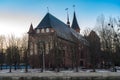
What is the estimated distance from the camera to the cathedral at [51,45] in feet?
183

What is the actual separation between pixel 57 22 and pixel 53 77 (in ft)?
145

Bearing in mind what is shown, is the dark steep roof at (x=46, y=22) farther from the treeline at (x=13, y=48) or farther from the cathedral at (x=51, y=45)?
the treeline at (x=13, y=48)

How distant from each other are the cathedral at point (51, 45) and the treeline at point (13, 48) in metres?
1.93

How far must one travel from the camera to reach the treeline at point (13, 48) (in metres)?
58.0

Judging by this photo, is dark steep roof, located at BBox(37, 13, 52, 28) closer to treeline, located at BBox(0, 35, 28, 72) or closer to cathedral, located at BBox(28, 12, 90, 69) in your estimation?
cathedral, located at BBox(28, 12, 90, 69)

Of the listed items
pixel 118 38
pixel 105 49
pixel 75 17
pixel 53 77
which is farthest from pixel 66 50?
pixel 75 17

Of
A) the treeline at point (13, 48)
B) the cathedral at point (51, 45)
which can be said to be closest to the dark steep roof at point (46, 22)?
the cathedral at point (51, 45)

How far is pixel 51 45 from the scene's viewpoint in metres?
59.6

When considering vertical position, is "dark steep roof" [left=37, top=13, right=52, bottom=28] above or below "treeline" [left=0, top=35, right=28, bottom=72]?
above

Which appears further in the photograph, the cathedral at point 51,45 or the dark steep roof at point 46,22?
the dark steep roof at point 46,22

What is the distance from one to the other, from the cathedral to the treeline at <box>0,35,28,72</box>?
193 cm

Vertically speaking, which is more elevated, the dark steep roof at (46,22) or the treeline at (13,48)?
the dark steep roof at (46,22)

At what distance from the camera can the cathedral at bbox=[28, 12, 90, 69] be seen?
5588 cm

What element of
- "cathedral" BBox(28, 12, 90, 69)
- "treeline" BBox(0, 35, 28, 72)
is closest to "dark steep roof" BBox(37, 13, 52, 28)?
"cathedral" BBox(28, 12, 90, 69)
